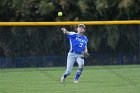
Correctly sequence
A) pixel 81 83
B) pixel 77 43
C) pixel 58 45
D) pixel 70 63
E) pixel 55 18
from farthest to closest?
pixel 55 18, pixel 58 45, pixel 81 83, pixel 77 43, pixel 70 63

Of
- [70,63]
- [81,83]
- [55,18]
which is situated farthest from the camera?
[55,18]

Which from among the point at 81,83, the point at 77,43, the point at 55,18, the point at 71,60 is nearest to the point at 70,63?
Result: the point at 71,60

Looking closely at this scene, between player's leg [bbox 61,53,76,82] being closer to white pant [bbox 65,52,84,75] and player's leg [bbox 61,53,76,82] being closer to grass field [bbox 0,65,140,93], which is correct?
white pant [bbox 65,52,84,75]

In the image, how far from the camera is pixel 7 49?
20391 mm

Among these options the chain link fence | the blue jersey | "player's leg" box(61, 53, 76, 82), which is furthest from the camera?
the chain link fence

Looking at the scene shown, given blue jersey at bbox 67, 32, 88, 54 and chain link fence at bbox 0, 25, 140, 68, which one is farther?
chain link fence at bbox 0, 25, 140, 68

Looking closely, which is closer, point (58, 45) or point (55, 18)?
point (58, 45)

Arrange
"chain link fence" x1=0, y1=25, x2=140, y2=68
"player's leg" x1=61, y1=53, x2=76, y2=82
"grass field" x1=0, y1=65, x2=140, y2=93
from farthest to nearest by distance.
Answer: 1. "chain link fence" x1=0, y1=25, x2=140, y2=68
2. "player's leg" x1=61, y1=53, x2=76, y2=82
3. "grass field" x1=0, y1=65, x2=140, y2=93

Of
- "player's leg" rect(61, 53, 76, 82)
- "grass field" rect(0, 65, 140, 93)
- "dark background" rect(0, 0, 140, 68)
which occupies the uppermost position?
"player's leg" rect(61, 53, 76, 82)

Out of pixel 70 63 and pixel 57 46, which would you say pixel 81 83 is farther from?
pixel 57 46

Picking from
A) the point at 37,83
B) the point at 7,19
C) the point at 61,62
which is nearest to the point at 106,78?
the point at 37,83

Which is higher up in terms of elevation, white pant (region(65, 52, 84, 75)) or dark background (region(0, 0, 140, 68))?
white pant (region(65, 52, 84, 75))

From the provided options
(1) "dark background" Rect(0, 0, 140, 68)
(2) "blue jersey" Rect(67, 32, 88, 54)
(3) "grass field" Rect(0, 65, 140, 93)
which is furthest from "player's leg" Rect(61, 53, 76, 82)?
(1) "dark background" Rect(0, 0, 140, 68)

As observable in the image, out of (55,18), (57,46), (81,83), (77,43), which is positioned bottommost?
(57,46)
